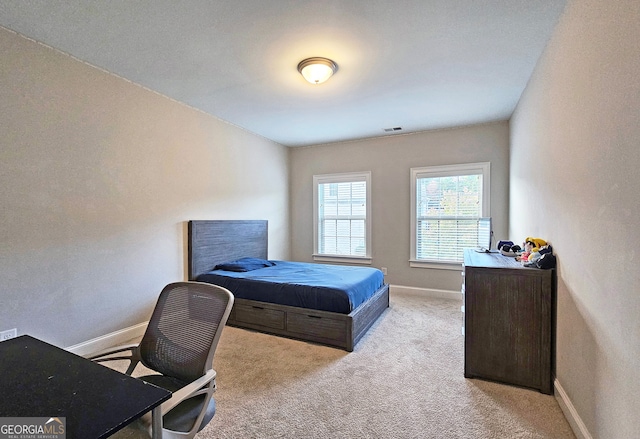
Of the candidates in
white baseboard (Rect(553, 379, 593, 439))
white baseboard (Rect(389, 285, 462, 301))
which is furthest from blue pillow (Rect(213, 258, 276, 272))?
white baseboard (Rect(553, 379, 593, 439))

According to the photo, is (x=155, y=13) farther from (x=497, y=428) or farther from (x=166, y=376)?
(x=497, y=428)

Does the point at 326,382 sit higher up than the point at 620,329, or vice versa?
the point at 620,329

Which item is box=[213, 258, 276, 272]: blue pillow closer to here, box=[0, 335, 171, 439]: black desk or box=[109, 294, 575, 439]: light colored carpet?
box=[109, 294, 575, 439]: light colored carpet

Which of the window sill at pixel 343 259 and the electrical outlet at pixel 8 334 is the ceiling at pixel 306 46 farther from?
the window sill at pixel 343 259

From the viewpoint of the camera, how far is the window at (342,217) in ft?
16.4

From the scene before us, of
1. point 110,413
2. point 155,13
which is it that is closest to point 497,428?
point 110,413

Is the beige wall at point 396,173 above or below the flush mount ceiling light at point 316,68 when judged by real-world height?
below

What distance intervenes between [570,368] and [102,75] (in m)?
4.27

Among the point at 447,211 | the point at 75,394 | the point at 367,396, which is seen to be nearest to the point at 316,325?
the point at 367,396

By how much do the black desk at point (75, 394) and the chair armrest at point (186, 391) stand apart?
0.11 metres

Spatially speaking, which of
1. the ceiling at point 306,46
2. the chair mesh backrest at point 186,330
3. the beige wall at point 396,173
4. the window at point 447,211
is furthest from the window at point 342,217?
the chair mesh backrest at point 186,330

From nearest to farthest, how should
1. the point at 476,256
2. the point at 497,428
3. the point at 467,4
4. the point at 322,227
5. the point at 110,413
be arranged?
1. the point at 110,413
2. the point at 497,428
3. the point at 467,4
4. the point at 476,256
5. the point at 322,227

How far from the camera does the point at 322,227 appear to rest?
5398mm

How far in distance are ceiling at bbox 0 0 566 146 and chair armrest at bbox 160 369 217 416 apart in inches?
83.6
